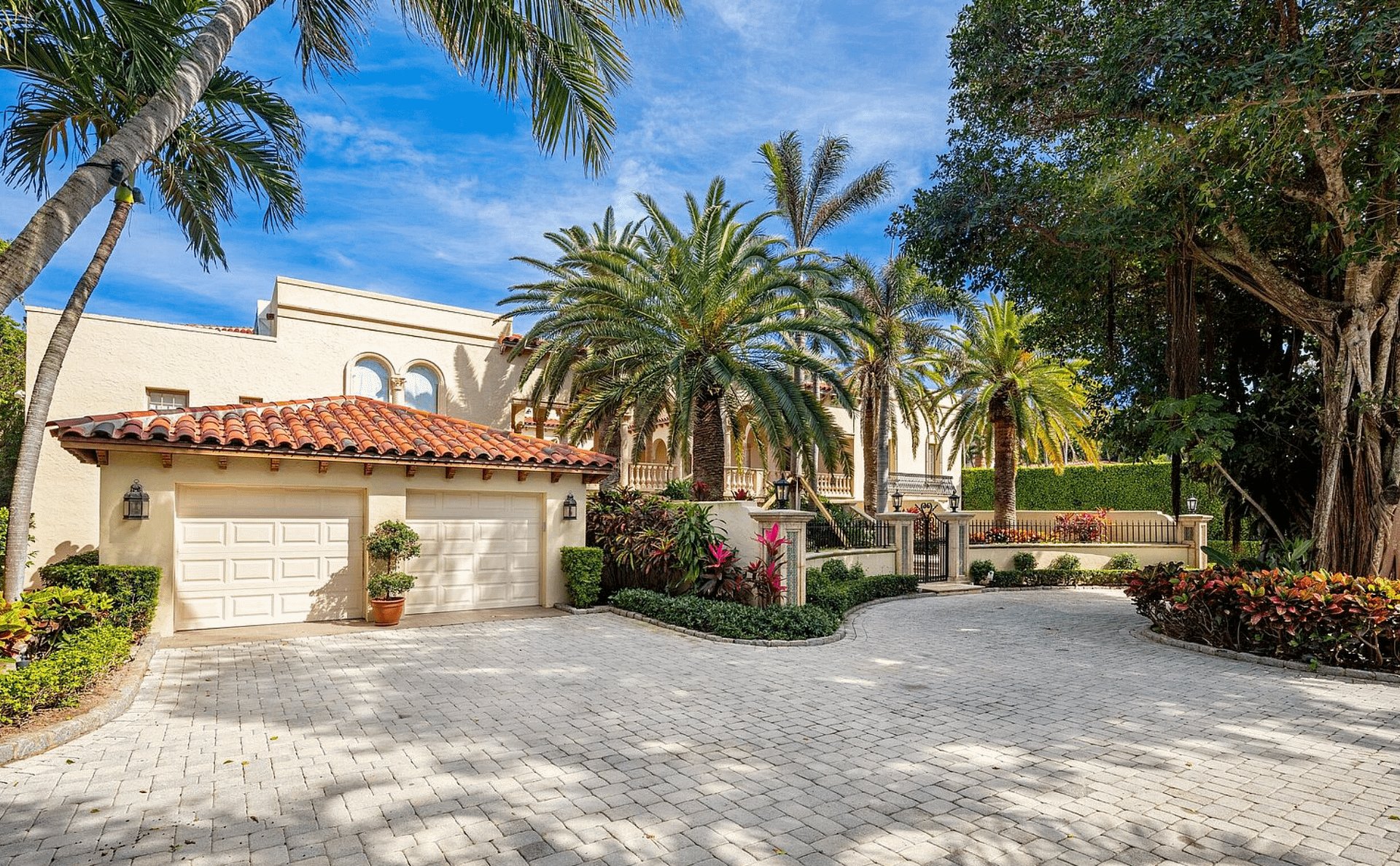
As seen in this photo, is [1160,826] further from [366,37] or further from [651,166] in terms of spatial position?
[651,166]

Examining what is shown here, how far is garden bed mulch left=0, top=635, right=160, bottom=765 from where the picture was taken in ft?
18.8

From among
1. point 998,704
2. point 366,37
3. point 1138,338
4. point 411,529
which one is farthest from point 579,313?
point 998,704

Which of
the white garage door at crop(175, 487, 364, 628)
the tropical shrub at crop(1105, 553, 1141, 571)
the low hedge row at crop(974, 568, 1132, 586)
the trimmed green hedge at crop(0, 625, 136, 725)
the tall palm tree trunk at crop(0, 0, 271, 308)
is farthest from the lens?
the tropical shrub at crop(1105, 553, 1141, 571)

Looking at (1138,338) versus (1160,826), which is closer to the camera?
(1160,826)

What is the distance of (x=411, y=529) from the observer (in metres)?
12.7

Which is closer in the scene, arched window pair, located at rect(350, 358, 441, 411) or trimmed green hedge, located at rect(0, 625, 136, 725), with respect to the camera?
trimmed green hedge, located at rect(0, 625, 136, 725)

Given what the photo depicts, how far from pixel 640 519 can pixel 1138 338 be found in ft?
35.0

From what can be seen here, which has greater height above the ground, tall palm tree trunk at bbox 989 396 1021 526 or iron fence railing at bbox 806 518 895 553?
tall palm tree trunk at bbox 989 396 1021 526

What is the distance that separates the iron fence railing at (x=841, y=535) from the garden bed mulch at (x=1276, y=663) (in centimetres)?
721

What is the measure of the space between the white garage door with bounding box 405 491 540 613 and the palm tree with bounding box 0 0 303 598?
16.9 ft

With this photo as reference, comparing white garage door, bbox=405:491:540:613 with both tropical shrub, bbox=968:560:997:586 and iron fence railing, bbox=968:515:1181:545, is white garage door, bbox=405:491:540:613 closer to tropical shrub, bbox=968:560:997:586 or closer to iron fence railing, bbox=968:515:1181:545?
tropical shrub, bbox=968:560:997:586

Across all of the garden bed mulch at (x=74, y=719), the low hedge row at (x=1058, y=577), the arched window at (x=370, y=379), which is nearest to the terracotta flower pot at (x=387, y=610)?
the garden bed mulch at (x=74, y=719)

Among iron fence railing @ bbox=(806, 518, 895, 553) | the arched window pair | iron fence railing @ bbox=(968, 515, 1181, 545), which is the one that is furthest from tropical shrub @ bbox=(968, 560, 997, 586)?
the arched window pair

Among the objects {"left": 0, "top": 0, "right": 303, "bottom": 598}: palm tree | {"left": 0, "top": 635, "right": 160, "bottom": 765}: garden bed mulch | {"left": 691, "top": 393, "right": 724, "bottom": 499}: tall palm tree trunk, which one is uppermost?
{"left": 0, "top": 0, "right": 303, "bottom": 598}: palm tree
